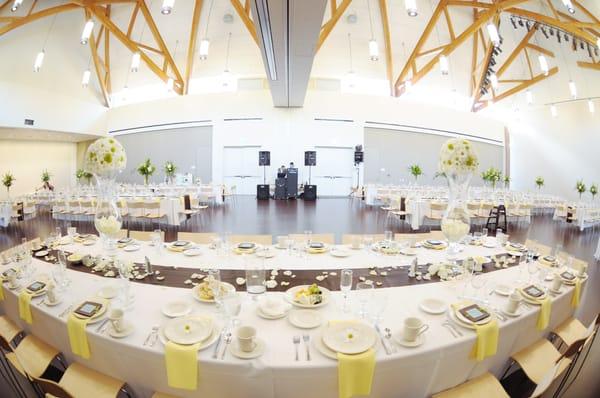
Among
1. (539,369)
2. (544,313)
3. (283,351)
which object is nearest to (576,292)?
(544,313)

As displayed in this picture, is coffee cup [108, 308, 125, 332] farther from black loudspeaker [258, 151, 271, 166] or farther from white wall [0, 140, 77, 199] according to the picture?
white wall [0, 140, 77, 199]

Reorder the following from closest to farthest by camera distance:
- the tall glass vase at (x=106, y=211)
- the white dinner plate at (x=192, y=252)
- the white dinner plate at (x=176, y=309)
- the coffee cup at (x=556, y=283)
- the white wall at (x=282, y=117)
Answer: the white dinner plate at (x=176, y=309), the coffee cup at (x=556, y=283), the tall glass vase at (x=106, y=211), the white dinner plate at (x=192, y=252), the white wall at (x=282, y=117)

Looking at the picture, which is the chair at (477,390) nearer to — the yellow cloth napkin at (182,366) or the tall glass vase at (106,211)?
the yellow cloth napkin at (182,366)

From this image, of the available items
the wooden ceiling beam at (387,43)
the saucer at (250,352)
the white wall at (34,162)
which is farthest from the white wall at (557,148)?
the white wall at (34,162)

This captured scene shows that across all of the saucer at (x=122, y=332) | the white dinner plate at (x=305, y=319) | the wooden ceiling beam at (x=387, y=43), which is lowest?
the saucer at (x=122, y=332)

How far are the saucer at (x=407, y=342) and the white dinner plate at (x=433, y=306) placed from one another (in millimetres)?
281

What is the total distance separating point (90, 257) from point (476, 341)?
3.04 m

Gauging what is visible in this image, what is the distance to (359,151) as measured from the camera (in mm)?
14656

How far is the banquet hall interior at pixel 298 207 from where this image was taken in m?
1.53

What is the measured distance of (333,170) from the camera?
15164 mm

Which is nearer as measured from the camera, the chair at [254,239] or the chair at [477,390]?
the chair at [477,390]

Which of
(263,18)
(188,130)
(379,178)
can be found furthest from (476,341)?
(188,130)

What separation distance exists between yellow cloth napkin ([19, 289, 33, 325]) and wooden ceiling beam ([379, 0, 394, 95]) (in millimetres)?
13264

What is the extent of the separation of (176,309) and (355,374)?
1104mm
